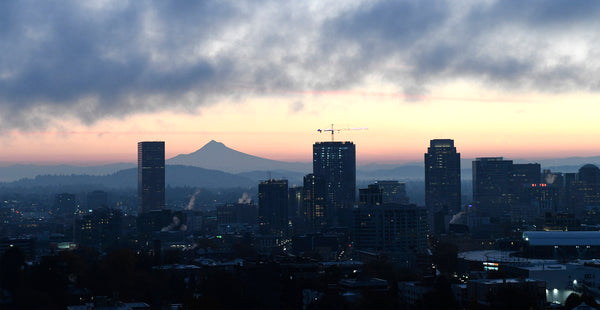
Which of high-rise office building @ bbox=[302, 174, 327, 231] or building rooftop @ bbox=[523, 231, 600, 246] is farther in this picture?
high-rise office building @ bbox=[302, 174, 327, 231]

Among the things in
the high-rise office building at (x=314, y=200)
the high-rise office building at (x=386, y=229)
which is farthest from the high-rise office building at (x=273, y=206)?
the high-rise office building at (x=386, y=229)

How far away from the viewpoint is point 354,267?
76.1m

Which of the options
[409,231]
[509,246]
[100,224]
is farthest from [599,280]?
[100,224]

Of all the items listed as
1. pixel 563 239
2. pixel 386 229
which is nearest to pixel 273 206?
pixel 386 229

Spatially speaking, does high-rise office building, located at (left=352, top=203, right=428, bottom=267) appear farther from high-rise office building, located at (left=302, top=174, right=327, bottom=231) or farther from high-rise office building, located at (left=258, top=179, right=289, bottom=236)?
high-rise office building, located at (left=302, top=174, right=327, bottom=231)

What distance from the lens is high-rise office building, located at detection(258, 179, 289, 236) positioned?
6565 inches

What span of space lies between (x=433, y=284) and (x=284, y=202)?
120 m

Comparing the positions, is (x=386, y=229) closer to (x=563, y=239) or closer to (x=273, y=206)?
(x=563, y=239)

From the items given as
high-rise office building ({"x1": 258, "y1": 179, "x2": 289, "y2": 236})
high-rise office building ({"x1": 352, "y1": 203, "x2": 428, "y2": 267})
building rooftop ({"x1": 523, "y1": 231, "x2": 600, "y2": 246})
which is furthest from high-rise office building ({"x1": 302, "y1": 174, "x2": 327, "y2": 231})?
building rooftop ({"x1": 523, "y1": 231, "x2": 600, "y2": 246})

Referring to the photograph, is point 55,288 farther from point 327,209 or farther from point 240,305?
point 327,209

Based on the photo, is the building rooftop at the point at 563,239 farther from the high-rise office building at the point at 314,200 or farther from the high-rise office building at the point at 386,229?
the high-rise office building at the point at 314,200

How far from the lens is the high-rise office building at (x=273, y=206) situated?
166750 millimetres

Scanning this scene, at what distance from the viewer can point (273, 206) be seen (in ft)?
569

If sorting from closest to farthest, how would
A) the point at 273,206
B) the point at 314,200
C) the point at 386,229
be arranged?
the point at 386,229, the point at 314,200, the point at 273,206
